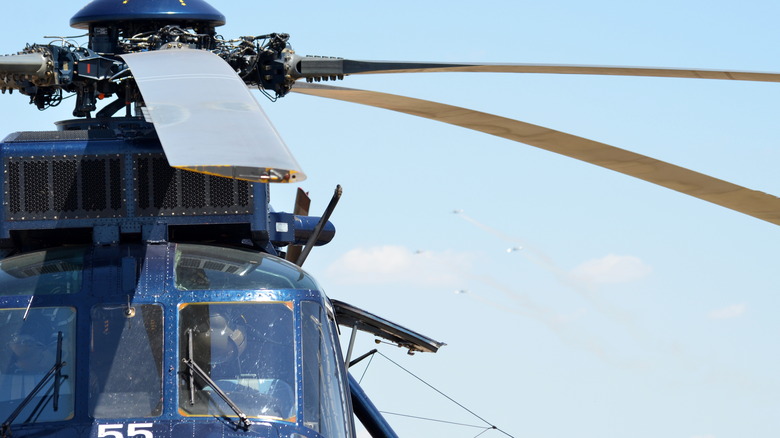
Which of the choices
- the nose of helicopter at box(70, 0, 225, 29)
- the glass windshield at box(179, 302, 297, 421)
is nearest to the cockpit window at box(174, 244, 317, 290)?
the glass windshield at box(179, 302, 297, 421)

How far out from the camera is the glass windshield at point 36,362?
27.7 ft

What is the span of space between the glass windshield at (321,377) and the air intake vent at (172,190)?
1.11m

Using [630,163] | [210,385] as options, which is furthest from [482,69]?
[210,385]

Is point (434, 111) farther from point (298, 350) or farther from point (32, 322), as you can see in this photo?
point (32, 322)

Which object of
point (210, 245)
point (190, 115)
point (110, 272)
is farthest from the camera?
point (210, 245)

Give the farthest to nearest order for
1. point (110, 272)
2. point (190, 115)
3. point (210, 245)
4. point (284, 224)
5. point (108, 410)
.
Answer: point (284, 224) < point (210, 245) < point (110, 272) < point (108, 410) < point (190, 115)

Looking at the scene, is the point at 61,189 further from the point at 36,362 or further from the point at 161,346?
the point at 161,346

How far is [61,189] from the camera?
9.39 m

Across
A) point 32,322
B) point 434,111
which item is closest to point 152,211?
point 32,322

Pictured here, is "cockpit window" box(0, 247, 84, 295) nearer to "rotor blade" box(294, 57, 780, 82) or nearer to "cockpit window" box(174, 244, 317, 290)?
"cockpit window" box(174, 244, 317, 290)

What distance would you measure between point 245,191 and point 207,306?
1.12 metres

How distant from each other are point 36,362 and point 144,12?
323cm

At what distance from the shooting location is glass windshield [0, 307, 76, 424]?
8430mm

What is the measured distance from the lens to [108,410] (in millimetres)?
8445
